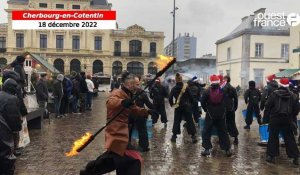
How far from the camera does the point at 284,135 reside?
845 cm

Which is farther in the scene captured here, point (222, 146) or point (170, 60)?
point (222, 146)

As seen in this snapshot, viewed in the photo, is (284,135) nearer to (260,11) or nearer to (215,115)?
(215,115)

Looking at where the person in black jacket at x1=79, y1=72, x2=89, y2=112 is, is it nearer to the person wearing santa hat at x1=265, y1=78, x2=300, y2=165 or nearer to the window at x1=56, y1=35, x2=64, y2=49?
the person wearing santa hat at x1=265, y1=78, x2=300, y2=165

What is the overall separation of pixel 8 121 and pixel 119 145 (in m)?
2.18

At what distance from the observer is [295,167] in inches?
321

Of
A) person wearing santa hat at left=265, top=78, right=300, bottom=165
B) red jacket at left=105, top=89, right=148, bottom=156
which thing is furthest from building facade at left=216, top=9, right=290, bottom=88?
red jacket at left=105, top=89, right=148, bottom=156

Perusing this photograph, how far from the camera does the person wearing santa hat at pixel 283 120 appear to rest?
832 cm

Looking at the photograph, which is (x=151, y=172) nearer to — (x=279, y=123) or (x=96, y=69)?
(x=279, y=123)

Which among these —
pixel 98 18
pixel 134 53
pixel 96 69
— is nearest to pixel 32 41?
pixel 96 69

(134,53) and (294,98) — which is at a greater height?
(134,53)

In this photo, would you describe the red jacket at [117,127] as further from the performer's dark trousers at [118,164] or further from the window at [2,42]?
the window at [2,42]

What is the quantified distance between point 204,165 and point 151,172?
3.89 feet

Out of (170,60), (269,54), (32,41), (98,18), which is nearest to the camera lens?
(170,60)

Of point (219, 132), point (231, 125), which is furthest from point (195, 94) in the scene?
point (219, 132)
